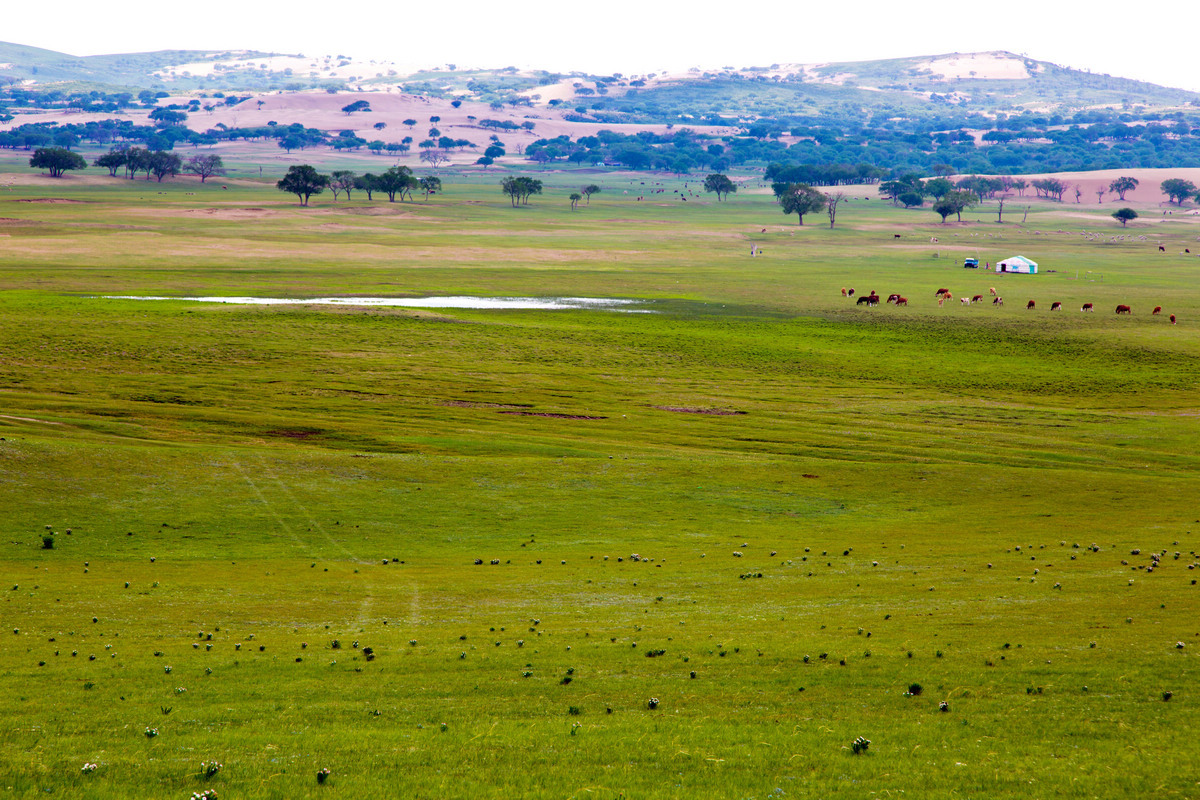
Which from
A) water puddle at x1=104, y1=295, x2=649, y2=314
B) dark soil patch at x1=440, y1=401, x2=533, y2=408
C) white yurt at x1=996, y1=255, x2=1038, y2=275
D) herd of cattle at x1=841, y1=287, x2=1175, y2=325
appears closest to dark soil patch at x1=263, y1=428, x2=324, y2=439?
dark soil patch at x1=440, y1=401, x2=533, y2=408

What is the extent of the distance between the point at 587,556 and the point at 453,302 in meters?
70.4

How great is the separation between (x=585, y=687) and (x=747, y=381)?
51.6 meters

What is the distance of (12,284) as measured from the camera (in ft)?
320

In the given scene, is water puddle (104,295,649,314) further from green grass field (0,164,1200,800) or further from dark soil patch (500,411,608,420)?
dark soil patch (500,411,608,420)

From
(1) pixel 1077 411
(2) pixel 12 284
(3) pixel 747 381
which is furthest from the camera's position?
(2) pixel 12 284

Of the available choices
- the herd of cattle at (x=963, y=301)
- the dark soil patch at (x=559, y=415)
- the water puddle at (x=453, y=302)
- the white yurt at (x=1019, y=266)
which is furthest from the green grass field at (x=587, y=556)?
the white yurt at (x=1019, y=266)

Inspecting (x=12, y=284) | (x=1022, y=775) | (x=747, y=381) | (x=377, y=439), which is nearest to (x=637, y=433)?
(x=377, y=439)

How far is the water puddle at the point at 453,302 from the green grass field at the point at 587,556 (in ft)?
17.7

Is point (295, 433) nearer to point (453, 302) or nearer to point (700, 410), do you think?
point (700, 410)

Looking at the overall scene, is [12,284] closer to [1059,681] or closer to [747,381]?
[747,381]

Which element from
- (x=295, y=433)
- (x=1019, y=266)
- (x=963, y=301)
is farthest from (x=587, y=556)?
(x=1019, y=266)

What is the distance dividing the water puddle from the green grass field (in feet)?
17.7

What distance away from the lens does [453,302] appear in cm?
9975

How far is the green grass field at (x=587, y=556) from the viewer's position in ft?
52.8
